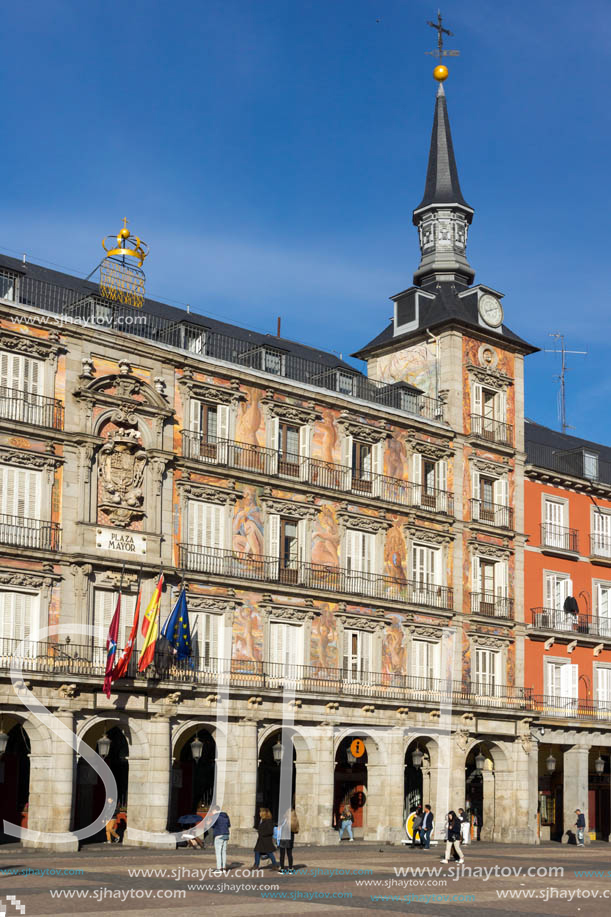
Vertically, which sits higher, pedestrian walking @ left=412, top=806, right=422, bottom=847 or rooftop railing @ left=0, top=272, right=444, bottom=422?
rooftop railing @ left=0, top=272, right=444, bottom=422

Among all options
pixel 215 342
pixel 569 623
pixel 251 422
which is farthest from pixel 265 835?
pixel 569 623

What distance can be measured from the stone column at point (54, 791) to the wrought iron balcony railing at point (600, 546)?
30.3 meters

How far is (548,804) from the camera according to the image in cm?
5878

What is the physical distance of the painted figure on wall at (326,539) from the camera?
1938 inches

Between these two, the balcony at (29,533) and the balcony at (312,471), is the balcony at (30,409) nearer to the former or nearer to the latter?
the balcony at (29,533)

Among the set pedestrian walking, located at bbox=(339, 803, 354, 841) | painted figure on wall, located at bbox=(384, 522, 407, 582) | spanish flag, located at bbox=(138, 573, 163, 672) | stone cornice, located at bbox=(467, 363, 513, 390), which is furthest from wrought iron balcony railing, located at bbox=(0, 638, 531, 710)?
stone cornice, located at bbox=(467, 363, 513, 390)

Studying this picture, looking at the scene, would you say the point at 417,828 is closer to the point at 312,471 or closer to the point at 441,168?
the point at 312,471

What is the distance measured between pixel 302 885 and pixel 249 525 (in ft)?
64.9

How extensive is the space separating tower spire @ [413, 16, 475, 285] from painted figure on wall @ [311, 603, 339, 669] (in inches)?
812

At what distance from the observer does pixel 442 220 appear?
62719 millimetres

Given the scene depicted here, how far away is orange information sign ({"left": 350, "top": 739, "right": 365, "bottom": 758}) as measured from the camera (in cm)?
4903

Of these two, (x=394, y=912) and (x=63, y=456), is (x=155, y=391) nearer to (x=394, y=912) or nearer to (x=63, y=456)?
(x=63, y=456)

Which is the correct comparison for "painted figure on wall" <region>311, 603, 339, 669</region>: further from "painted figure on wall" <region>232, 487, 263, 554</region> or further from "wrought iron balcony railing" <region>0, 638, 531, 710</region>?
"painted figure on wall" <region>232, 487, 263, 554</region>

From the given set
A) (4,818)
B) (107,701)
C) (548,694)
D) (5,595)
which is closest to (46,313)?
(5,595)
